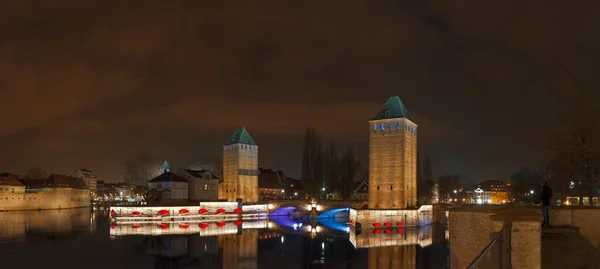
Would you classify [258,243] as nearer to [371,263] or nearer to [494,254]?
[371,263]

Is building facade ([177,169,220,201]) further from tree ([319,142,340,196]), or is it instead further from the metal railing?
the metal railing

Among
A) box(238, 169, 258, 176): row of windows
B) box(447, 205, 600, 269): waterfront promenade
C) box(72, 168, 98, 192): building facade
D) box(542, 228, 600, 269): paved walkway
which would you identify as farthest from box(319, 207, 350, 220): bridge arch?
box(72, 168, 98, 192): building facade

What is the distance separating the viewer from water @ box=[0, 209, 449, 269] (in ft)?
75.2

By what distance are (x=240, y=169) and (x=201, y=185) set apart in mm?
5485

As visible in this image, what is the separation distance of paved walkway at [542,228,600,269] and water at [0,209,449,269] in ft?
34.6

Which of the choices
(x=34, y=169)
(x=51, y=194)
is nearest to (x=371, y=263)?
(x=51, y=194)

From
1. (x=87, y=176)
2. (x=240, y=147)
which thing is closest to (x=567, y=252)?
(x=240, y=147)

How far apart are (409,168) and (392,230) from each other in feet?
30.8

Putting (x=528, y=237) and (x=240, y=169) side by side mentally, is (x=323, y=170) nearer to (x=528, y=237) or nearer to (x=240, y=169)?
(x=240, y=169)

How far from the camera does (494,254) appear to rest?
369 inches

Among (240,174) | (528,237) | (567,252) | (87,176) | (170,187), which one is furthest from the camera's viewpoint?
(87,176)

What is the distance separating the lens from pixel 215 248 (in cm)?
2783

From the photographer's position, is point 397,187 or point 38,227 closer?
point 38,227

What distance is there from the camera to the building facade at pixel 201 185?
63.9 metres
